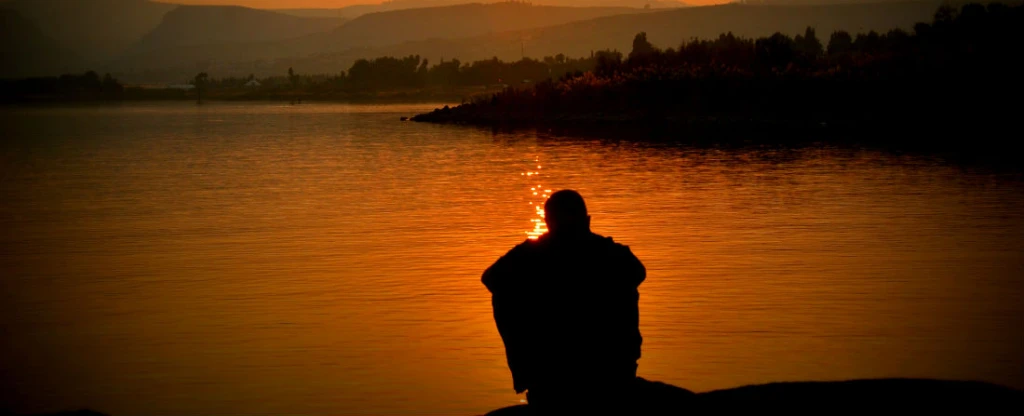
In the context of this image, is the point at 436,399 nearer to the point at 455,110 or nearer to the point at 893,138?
the point at 893,138

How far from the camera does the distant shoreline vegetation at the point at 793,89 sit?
54.0m

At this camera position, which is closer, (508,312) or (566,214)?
(566,214)

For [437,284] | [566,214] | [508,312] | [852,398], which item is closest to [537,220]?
[437,284]

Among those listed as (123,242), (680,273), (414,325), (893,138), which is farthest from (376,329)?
(893,138)

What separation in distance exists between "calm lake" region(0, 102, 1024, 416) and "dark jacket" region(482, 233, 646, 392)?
3659 millimetres

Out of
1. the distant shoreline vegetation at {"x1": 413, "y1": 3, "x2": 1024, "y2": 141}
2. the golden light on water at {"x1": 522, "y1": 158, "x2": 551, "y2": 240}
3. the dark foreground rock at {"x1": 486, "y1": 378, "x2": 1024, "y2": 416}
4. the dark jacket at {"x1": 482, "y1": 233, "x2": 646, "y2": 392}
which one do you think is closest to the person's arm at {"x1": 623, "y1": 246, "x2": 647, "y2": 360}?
the dark jacket at {"x1": 482, "y1": 233, "x2": 646, "y2": 392}

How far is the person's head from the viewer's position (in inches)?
238

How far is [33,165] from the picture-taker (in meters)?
39.8

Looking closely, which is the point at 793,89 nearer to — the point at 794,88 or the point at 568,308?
the point at 794,88

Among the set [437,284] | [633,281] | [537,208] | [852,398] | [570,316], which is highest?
[633,281]

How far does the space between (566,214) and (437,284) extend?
9.03 meters

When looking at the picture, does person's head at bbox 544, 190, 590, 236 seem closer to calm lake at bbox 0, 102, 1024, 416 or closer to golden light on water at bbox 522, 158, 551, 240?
calm lake at bbox 0, 102, 1024, 416

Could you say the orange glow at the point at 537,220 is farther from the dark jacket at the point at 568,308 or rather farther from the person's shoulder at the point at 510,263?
the person's shoulder at the point at 510,263

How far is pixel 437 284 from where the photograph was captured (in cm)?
1499
